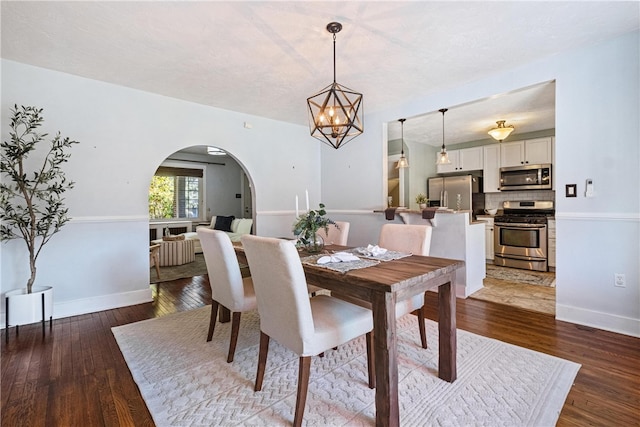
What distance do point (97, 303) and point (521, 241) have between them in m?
Answer: 5.97

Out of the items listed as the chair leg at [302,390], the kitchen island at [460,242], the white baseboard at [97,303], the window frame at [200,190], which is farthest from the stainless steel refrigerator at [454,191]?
the window frame at [200,190]

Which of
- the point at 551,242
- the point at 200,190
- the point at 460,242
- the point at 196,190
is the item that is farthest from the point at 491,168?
the point at 196,190

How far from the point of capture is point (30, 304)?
2.63m

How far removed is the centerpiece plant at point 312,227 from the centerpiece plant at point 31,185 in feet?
7.67

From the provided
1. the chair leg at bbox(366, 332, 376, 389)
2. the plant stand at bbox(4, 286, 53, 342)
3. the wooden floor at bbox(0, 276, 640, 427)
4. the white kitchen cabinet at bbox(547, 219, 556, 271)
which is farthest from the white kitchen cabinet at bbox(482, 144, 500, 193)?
the plant stand at bbox(4, 286, 53, 342)

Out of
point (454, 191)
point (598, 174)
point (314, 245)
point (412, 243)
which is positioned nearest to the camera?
point (314, 245)

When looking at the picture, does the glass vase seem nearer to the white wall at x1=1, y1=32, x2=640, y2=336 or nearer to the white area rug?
the white area rug

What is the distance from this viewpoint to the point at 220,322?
9.38ft

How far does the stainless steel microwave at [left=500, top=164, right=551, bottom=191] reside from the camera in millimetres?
4953

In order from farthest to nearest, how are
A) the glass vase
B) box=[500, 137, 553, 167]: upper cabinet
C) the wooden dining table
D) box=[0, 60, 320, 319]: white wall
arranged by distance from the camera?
1. box=[500, 137, 553, 167]: upper cabinet
2. box=[0, 60, 320, 319]: white wall
3. the glass vase
4. the wooden dining table

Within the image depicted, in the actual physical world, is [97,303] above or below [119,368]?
above

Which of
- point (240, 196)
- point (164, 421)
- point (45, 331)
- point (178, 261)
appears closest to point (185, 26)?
point (164, 421)

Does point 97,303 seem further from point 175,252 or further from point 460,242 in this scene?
point 460,242

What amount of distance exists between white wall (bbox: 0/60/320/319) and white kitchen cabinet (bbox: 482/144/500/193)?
15.9ft
